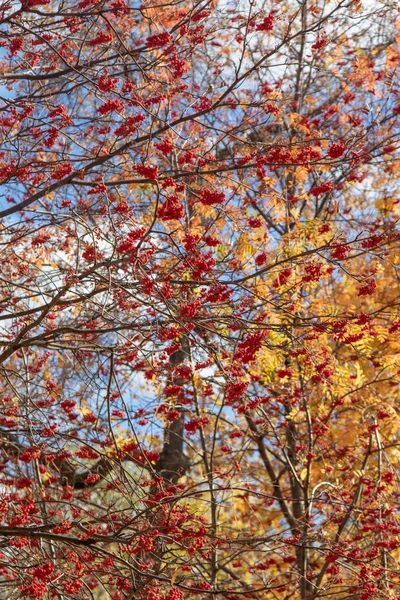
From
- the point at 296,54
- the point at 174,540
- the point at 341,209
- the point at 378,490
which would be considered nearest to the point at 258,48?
the point at 296,54

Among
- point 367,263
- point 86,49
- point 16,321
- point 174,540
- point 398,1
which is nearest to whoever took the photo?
point 174,540

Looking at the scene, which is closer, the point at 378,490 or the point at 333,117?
the point at 378,490

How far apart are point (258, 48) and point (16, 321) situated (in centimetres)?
566

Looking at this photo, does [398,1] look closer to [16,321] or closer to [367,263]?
[367,263]

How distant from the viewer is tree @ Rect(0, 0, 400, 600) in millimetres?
5332

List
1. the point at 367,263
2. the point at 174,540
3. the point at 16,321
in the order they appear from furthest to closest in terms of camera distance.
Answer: the point at 367,263 < the point at 16,321 < the point at 174,540

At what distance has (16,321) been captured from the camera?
7.10 metres

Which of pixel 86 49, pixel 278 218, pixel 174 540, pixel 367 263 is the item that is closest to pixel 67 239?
pixel 86 49

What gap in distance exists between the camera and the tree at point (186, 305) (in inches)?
210

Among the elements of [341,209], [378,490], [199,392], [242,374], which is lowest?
[378,490]

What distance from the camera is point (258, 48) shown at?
33.5 feet

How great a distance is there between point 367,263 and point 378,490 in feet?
12.7

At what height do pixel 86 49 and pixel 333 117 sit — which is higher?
pixel 333 117

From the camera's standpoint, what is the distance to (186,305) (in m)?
5.27
